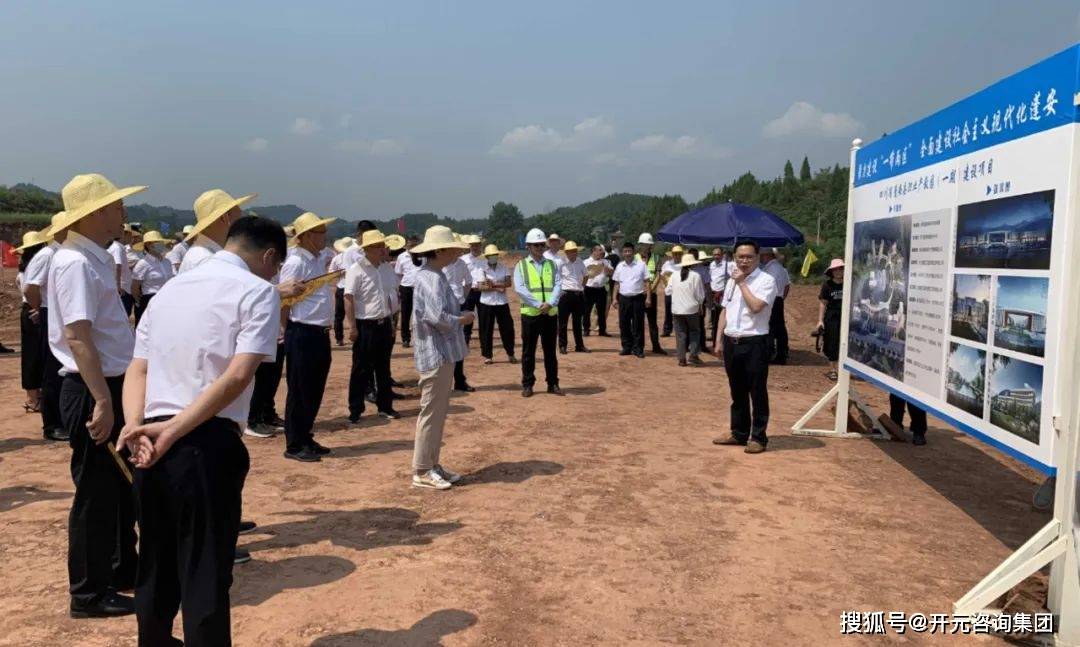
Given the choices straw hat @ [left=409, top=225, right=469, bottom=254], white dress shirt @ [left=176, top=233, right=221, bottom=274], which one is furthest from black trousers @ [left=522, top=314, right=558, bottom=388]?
white dress shirt @ [left=176, top=233, right=221, bottom=274]

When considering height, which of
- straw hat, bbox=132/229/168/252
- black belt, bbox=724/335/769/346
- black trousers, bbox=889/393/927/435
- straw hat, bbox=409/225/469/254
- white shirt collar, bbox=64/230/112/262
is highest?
straw hat, bbox=132/229/168/252

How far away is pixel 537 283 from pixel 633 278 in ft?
12.3

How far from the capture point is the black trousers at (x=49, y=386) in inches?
205

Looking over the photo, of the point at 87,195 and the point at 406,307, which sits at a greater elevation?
the point at 87,195

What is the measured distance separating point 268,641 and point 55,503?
8.94 feet


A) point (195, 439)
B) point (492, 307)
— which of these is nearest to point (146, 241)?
point (492, 307)

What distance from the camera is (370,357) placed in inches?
293

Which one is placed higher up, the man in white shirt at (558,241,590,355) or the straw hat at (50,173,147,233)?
the straw hat at (50,173,147,233)

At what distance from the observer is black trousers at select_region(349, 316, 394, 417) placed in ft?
24.1

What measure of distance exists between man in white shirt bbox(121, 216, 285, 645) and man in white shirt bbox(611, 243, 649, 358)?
9898 mm

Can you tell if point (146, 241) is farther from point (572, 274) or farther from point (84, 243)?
point (84, 243)

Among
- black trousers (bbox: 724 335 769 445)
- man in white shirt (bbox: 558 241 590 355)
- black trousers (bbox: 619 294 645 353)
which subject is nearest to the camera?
black trousers (bbox: 724 335 769 445)

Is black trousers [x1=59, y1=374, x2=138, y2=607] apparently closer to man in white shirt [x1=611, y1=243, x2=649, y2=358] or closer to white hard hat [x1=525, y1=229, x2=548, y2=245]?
white hard hat [x1=525, y1=229, x2=548, y2=245]

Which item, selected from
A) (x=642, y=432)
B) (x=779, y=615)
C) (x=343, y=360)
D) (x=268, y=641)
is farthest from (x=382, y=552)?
(x=343, y=360)
